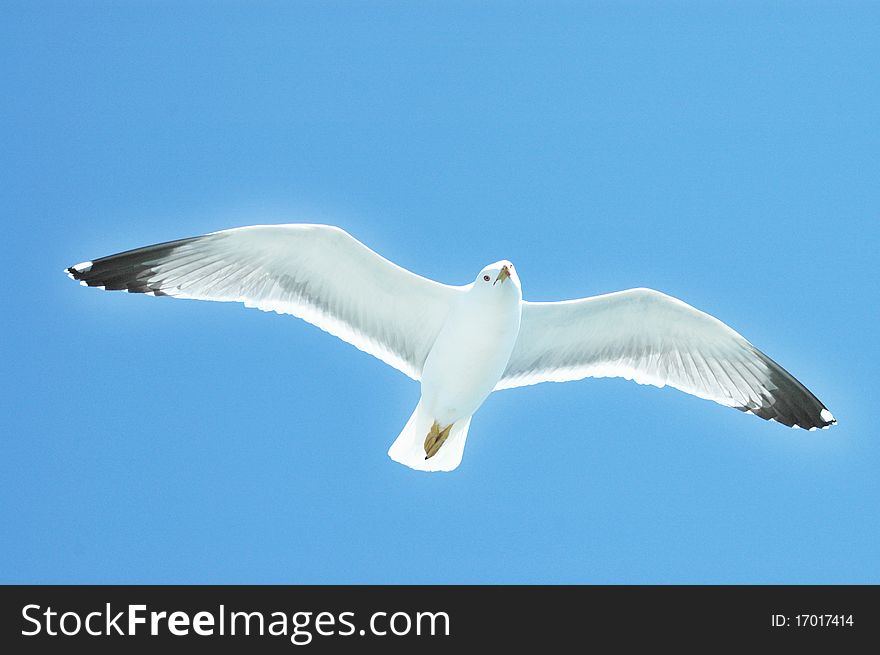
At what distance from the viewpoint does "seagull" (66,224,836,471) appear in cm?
793

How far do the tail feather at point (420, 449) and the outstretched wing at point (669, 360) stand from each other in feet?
2.20

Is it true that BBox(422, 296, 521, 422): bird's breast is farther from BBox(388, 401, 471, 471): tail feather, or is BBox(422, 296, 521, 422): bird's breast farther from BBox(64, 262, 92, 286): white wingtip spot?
BBox(64, 262, 92, 286): white wingtip spot

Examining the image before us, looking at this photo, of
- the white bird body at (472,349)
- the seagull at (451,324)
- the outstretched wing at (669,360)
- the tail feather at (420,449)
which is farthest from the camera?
the outstretched wing at (669,360)

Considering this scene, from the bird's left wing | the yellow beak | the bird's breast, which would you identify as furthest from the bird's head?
the bird's left wing

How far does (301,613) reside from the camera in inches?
262

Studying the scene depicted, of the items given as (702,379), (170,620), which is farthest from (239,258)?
(702,379)

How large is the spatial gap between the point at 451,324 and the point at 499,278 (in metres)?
0.63

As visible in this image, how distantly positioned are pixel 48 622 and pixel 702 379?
15.6ft

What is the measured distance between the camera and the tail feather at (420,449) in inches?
321

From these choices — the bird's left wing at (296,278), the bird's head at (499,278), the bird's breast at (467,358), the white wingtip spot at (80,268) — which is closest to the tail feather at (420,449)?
the bird's breast at (467,358)

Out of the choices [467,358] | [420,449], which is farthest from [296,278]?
[420,449]

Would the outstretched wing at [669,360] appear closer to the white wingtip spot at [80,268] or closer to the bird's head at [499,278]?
the bird's head at [499,278]

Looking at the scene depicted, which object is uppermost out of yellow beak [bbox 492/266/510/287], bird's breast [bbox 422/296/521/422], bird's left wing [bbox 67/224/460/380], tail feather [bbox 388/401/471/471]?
bird's left wing [bbox 67/224/460/380]

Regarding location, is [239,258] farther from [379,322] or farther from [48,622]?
[48,622]
